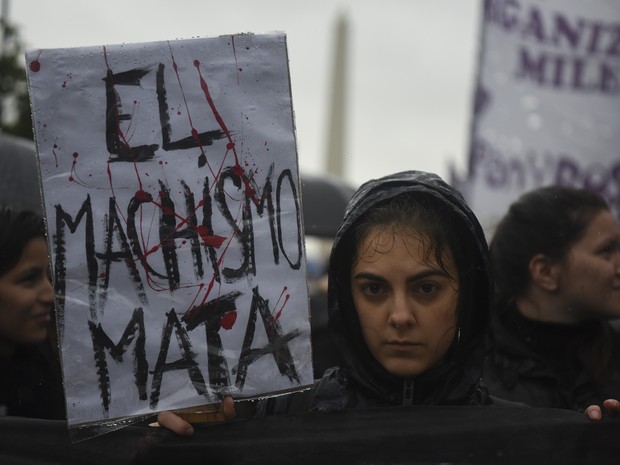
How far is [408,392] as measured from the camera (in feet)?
7.49

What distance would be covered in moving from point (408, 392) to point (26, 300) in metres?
1.24

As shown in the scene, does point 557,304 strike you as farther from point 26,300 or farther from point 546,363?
point 26,300

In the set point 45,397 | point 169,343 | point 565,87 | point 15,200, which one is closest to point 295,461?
point 169,343

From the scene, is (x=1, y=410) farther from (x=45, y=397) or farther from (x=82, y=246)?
(x=82, y=246)

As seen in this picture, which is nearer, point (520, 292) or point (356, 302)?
point (356, 302)

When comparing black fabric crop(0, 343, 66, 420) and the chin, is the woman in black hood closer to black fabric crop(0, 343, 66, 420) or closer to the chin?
the chin

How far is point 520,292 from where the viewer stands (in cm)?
315

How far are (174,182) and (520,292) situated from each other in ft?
4.84

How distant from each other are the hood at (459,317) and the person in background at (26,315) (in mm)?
968

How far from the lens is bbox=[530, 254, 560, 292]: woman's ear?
3068 millimetres

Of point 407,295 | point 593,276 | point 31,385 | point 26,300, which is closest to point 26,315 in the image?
point 26,300

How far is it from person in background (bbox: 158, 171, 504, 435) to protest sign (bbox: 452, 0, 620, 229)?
2663 millimetres

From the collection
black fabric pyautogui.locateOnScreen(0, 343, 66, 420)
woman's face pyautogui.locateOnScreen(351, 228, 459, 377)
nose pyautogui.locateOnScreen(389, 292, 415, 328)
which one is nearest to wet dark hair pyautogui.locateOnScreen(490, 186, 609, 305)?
woman's face pyautogui.locateOnScreen(351, 228, 459, 377)

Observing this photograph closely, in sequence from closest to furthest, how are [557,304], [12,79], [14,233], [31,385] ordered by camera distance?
[31,385], [14,233], [557,304], [12,79]
